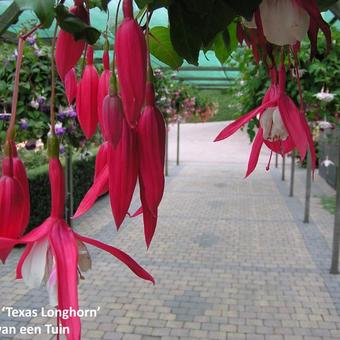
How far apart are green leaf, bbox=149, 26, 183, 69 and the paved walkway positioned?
6.72ft

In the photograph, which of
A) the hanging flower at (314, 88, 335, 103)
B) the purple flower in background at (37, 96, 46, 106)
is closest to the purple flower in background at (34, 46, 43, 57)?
the purple flower in background at (37, 96, 46, 106)

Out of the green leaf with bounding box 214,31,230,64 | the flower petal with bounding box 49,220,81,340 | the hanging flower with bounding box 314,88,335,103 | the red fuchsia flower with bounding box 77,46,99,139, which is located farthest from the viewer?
the hanging flower with bounding box 314,88,335,103

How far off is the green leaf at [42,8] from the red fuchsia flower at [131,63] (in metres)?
0.05

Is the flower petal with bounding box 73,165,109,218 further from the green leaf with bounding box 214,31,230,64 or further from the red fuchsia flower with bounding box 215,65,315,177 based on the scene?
the green leaf with bounding box 214,31,230,64

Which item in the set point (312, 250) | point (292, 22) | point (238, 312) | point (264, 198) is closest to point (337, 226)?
point (312, 250)

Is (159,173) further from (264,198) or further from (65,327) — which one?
(264,198)

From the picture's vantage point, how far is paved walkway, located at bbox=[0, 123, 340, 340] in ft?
7.83

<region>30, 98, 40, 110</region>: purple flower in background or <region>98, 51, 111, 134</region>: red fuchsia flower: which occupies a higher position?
<region>98, 51, 111, 134</region>: red fuchsia flower

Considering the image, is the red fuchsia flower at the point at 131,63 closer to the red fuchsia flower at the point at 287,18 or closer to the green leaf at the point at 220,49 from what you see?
the red fuchsia flower at the point at 287,18

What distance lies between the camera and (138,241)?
12.8ft

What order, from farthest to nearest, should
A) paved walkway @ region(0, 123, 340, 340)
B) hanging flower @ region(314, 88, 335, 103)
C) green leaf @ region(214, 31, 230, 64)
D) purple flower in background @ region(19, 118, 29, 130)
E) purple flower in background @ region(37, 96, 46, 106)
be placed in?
1. hanging flower @ region(314, 88, 335, 103)
2. paved walkway @ region(0, 123, 340, 340)
3. purple flower in background @ region(19, 118, 29, 130)
4. purple flower in background @ region(37, 96, 46, 106)
5. green leaf @ region(214, 31, 230, 64)

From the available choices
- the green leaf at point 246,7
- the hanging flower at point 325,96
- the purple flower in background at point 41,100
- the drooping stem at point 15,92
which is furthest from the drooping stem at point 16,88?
the hanging flower at point 325,96

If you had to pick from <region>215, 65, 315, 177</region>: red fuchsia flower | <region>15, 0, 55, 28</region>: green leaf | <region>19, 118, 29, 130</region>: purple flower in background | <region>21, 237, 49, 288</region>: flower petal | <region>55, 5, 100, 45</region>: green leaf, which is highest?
<region>15, 0, 55, 28</region>: green leaf

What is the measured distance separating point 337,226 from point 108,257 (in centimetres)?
165
